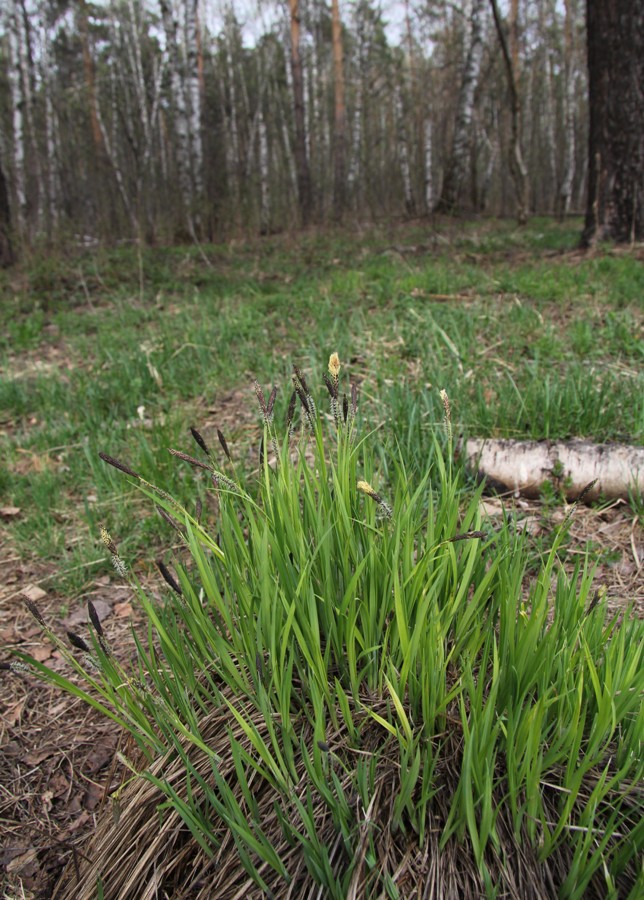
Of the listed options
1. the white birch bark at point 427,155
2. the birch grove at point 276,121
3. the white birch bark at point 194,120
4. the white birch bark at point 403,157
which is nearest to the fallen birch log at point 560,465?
the birch grove at point 276,121

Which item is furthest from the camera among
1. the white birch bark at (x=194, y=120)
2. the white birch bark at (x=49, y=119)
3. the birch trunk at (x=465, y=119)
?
the white birch bark at (x=49, y=119)

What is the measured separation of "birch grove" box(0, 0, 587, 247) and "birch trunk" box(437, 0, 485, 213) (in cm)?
4

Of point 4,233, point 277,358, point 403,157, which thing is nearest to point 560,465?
point 277,358

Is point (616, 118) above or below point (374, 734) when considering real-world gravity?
above

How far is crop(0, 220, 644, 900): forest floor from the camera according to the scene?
70.0 inches

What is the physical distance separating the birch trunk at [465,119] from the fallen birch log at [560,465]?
1141 centimetres

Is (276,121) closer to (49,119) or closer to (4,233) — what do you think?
(49,119)

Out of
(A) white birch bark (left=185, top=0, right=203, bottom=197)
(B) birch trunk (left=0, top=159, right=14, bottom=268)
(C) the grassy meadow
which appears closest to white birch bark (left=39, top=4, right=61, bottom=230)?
(A) white birch bark (left=185, top=0, right=203, bottom=197)

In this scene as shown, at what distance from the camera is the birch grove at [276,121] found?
41.5 feet

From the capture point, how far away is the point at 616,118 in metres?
5.81

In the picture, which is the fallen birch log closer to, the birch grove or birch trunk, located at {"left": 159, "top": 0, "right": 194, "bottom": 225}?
the birch grove

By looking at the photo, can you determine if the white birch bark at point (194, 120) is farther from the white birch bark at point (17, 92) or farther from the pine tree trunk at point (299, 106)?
the white birch bark at point (17, 92)

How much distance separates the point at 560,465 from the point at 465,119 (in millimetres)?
12972

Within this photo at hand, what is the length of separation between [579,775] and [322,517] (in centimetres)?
71
